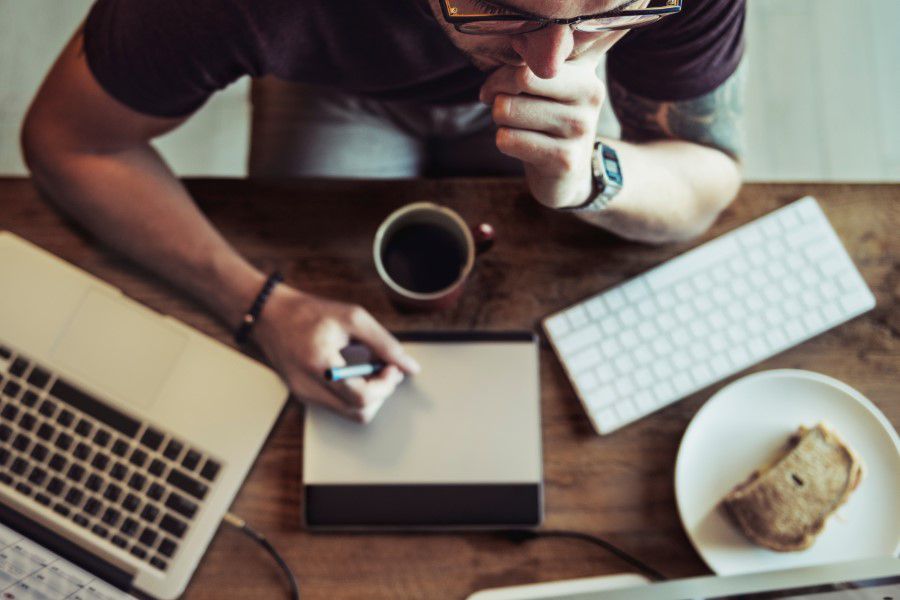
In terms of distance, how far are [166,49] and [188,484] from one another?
489mm

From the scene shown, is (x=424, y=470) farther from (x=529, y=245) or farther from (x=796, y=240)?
(x=796, y=240)

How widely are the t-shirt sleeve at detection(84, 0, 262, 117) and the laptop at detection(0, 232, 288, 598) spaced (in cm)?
26

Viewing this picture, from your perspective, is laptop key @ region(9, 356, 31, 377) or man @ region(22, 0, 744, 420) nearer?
man @ region(22, 0, 744, 420)

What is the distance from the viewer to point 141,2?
779mm

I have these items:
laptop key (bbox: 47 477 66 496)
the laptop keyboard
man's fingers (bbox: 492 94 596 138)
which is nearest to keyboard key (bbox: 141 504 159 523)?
the laptop keyboard

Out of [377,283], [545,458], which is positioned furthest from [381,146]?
[545,458]

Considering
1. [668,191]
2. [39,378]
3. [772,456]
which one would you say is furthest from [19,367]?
[772,456]

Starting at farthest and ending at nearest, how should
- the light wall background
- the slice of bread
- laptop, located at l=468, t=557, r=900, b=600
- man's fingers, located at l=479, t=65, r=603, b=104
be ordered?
the light wall background < the slice of bread < man's fingers, located at l=479, t=65, r=603, b=104 < laptop, located at l=468, t=557, r=900, b=600

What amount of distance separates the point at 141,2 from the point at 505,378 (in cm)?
57

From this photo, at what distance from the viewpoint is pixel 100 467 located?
89 centimetres

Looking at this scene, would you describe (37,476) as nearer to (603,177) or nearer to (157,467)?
(157,467)

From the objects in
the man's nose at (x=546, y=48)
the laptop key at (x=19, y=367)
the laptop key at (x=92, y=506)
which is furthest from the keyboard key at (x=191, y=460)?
the man's nose at (x=546, y=48)

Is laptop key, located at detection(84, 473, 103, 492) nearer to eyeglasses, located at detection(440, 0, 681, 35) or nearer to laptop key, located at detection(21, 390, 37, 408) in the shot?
laptop key, located at detection(21, 390, 37, 408)

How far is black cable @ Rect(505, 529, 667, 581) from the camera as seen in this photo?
0.88 meters
